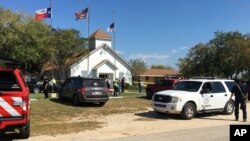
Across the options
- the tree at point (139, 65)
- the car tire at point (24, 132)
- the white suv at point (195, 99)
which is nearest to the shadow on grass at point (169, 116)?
the white suv at point (195, 99)

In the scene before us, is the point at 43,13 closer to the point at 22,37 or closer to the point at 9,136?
the point at 22,37

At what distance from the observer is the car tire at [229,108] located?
19375mm

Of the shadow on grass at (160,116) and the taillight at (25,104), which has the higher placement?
the taillight at (25,104)

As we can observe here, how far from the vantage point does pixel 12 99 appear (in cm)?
1007

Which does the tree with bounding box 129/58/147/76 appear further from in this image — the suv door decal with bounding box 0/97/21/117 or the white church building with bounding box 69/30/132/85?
the suv door decal with bounding box 0/97/21/117

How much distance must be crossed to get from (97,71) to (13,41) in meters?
12.7

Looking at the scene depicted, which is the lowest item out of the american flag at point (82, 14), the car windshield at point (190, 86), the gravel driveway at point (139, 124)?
the gravel driveway at point (139, 124)

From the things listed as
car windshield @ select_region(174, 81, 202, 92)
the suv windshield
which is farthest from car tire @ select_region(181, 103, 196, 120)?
the suv windshield

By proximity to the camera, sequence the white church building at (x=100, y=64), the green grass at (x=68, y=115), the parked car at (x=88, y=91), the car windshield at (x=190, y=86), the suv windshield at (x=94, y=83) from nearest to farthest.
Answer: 1. the green grass at (x=68, y=115)
2. the car windshield at (x=190, y=86)
3. the parked car at (x=88, y=91)
4. the suv windshield at (x=94, y=83)
5. the white church building at (x=100, y=64)

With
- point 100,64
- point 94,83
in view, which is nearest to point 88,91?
point 94,83

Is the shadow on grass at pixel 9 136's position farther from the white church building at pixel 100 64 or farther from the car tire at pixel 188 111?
the white church building at pixel 100 64

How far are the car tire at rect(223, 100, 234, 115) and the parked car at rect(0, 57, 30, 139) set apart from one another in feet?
38.1

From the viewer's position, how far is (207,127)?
14.6 m

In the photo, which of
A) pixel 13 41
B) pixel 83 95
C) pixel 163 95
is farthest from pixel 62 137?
pixel 13 41
